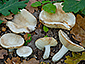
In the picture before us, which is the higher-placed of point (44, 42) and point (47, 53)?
point (44, 42)

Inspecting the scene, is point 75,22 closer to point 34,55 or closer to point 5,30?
point 34,55

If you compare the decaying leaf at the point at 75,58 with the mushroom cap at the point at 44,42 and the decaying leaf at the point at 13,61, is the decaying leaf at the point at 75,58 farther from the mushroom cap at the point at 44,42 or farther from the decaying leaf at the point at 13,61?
the decaying leaf at the point at 13,61

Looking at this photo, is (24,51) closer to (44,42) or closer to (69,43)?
(44,42)

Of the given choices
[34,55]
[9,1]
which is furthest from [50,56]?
[9,1]

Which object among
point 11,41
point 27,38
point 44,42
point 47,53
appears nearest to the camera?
point 44,42

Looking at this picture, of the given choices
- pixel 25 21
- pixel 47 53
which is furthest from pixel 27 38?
pixel 47 53

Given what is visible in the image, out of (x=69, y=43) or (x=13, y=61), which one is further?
(x=13, y=61)

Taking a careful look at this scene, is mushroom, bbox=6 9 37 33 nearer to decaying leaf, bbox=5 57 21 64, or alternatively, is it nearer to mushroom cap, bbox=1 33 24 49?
mushroom cap, bbox=1 33 24 49
